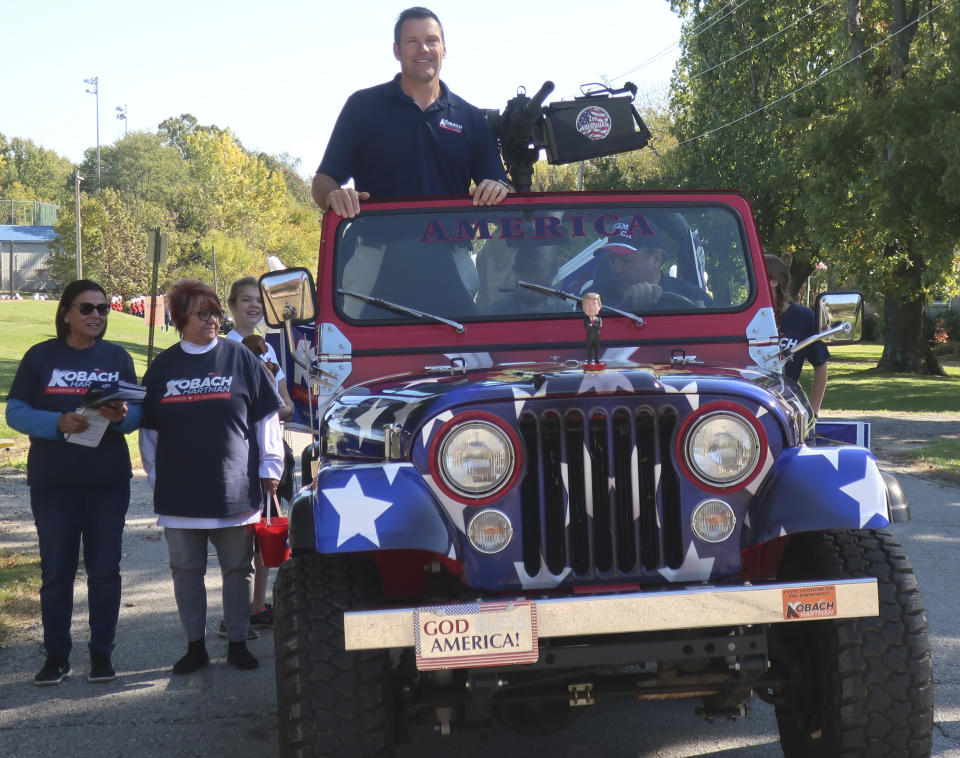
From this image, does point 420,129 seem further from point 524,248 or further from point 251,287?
point 251,287

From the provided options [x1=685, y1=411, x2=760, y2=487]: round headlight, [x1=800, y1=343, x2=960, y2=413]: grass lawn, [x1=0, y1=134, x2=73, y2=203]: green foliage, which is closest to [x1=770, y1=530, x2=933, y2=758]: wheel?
[x1=685, y1=411, x2=760, y2=487]: round headlight

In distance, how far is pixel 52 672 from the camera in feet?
17.1

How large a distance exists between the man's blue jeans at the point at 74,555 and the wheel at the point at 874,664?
127 inches

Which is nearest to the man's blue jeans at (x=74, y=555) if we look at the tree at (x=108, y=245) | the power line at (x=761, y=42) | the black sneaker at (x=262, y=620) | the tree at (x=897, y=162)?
the black sneaker at (x=262, y=620)

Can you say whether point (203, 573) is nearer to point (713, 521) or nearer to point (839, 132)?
point (713, 521)

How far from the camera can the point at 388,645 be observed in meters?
3.05

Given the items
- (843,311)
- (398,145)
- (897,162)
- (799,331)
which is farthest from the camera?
(897,162)

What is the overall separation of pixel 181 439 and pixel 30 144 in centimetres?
15212

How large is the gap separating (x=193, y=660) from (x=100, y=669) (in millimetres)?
401

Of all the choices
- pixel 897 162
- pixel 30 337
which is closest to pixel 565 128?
pixel 897 162

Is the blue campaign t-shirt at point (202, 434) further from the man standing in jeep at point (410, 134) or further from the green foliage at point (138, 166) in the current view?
the green foliage at point (138, 166)

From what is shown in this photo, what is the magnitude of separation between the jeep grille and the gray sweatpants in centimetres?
241

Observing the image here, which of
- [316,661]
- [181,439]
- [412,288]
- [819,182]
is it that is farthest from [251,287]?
[819,182]

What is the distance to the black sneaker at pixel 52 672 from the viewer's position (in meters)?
5.19
